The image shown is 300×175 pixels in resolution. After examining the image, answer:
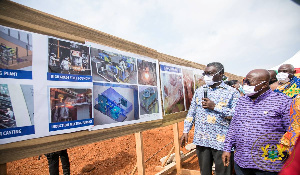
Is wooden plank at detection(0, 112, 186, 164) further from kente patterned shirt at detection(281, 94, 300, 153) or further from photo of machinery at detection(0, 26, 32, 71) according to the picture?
kente patterned shirt at detection(281, 94, 300, 153)

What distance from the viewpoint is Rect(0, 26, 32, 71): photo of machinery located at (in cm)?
137

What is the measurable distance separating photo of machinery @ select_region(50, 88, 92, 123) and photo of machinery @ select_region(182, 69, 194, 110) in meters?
2.43

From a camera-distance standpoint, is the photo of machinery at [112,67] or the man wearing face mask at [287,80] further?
the man wearing face mask at [287,80]

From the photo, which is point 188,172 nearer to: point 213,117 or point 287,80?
point 213,117

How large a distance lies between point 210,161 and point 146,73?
1.62 metres

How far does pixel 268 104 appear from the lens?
6.49 feet

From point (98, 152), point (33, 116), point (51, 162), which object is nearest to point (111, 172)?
point (98, 152)

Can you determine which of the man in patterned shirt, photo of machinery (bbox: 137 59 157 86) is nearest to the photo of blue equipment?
photo of machinery (bbox: 137 59 157 86)

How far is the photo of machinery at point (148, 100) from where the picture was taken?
2.63m

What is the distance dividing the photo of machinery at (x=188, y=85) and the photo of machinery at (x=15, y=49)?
2.96 metres

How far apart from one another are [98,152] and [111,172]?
178 cm

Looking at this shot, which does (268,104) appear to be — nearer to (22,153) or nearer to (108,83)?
(108,83)

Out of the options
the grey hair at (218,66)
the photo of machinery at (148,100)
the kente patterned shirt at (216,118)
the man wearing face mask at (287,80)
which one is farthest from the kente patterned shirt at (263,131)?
the man wearing face mask at (287,80)

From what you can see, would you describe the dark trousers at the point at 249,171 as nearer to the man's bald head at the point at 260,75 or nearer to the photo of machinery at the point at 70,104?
the man's bald head at the point at 260,75
